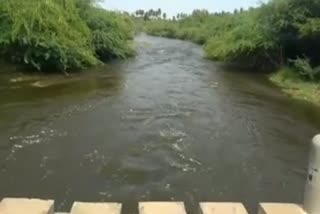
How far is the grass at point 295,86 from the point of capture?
43.6ft

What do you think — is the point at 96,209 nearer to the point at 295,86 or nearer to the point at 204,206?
the point at 204,206

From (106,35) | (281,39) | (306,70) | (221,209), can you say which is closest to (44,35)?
(106,35)

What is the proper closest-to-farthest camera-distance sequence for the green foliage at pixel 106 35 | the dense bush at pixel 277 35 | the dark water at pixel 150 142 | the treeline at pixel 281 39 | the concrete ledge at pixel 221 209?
the concrete ledge at pixel 221 209
the dark water at pixel 150 142
the treeline at pixel 281 39
the dense bush at pixel 277 35
the green foliage at pixel 106 35

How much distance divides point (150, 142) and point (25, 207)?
5276 mm

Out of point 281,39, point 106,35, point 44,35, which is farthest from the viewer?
point 106,35

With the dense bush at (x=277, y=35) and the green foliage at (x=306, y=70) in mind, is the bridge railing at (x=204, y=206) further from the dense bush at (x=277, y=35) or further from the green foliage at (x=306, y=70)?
the dense bush at (x=277, y=35)

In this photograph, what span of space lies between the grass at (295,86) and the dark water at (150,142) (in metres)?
0.63

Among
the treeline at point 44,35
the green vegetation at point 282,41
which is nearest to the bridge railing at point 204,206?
the green vegetation at point 282,41

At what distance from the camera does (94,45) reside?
61.9ft

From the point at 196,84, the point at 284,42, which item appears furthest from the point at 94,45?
the point at 284,42

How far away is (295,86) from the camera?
14.9 m

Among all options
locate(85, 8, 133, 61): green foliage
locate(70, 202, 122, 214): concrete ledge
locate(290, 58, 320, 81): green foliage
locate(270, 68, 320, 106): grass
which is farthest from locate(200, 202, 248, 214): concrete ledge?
locate(85, 8, 133, 61): green foliage

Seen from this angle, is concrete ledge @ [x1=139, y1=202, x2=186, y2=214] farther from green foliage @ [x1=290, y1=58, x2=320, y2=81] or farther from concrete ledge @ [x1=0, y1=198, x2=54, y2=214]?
green foliage @ [x1=290, y1=58, x2=320, y2=81]

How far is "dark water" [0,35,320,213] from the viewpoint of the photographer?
19.7ft
